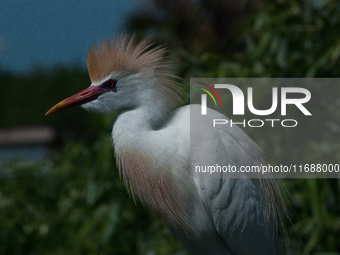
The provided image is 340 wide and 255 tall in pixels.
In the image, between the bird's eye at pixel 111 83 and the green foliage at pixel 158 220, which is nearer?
the bird's eye at pixel 111 83

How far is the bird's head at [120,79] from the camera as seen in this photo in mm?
1238

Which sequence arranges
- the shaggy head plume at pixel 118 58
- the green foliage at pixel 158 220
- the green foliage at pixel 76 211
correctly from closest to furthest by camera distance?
the shaggy head plume at pixel 118 58, the green foliage at pixel 158 220, the green foliage at pixel 76 211

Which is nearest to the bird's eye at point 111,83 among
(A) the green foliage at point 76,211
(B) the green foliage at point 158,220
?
(B) the green foliage at point 158,220

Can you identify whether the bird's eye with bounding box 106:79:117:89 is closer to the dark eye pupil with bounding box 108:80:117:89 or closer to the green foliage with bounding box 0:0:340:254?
the dark eye pupil with bounding box 108:80:117:89

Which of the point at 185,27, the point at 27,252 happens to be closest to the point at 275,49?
the point at 27,252

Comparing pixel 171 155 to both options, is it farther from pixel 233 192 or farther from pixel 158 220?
pixel 158 220

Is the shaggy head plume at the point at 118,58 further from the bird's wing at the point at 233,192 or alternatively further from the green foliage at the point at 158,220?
the green foliage at the point at 158,220

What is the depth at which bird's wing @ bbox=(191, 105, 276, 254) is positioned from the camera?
1308 mm

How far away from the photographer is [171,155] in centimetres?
128

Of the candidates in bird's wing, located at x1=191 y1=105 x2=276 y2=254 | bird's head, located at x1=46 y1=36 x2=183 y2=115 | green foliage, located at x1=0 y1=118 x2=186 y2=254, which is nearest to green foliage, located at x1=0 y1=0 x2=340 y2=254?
green foliage, located at x1=0 y1=118 x2=186 y2=254

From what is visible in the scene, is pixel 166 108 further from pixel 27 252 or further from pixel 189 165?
pixel 27 252

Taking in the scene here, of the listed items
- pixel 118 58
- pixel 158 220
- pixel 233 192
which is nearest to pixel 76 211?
pixel 158 220

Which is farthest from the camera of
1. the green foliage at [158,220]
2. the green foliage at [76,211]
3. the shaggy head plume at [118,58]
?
the green foliage at [76,211]

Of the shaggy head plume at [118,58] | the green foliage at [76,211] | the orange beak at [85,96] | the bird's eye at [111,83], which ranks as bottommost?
the green foliage at [76,211]
